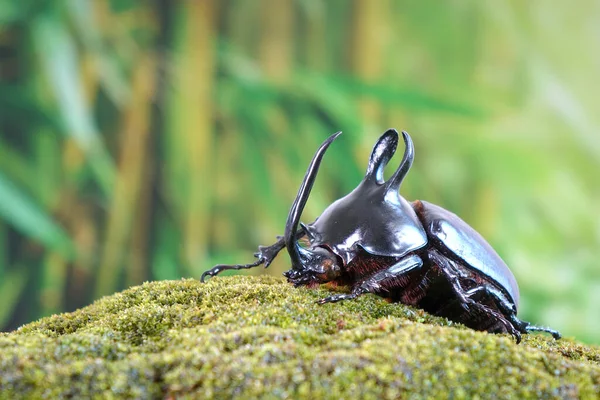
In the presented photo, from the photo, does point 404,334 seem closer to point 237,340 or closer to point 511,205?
point 237,340

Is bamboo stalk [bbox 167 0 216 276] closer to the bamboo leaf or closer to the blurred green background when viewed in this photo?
the blurred green background

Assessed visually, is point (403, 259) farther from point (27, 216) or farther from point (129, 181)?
point (129, 181)

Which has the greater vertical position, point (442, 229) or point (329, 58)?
point (329, 58)

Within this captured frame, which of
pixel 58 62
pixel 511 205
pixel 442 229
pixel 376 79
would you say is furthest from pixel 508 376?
pixel 511 205

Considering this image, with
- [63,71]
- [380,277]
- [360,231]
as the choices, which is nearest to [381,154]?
[360,231]

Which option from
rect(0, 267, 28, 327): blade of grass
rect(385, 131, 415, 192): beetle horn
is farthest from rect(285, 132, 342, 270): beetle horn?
rect(0, 267, 28, 327): blade of grass

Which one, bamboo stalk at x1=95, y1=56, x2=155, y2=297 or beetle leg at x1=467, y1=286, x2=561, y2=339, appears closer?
beetle leg at x1=467, y1=286, x2=561, y2=339

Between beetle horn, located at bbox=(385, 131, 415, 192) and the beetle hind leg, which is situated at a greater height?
beetle horn, located at bbox=(385, 131, 415, 192)
